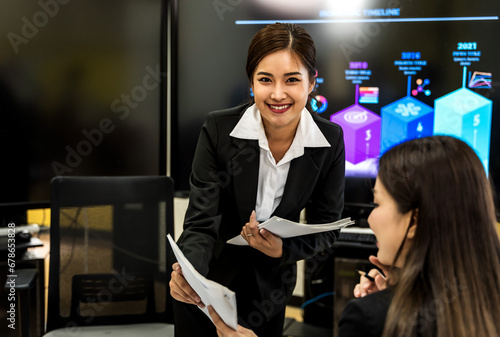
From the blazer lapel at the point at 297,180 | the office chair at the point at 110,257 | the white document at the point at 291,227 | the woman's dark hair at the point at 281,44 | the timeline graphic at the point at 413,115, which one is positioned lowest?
the office chair at the point at 110,257

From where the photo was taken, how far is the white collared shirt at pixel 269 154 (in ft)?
5.76

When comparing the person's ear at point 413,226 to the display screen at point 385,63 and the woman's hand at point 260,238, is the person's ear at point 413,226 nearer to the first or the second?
the woman's hand at point 260,238

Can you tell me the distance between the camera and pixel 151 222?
6.38 ft

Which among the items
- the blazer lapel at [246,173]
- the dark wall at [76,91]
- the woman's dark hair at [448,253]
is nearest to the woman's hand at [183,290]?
the blazer lapel at [246,173]

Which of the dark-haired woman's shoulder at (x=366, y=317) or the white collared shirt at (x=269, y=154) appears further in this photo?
the white collared shirt at (x=269, y=154)

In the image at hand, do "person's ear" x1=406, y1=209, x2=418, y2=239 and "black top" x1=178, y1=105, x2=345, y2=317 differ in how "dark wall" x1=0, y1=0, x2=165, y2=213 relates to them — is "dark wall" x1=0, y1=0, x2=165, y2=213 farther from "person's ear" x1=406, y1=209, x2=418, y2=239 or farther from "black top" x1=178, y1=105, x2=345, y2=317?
"person's ear" x1=406, y1=209, x2=418, y2=239

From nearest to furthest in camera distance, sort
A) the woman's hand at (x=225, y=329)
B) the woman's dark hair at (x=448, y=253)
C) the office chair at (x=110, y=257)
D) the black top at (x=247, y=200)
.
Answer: the woman's dark hair at (x=448, y=253) → the woman's hand at (x=225, y=329) → the black top at (x=247, y=200) → the office chair at (x=110, y=257)

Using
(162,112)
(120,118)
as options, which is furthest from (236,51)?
(120,118)

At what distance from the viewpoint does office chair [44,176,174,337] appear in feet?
6.20

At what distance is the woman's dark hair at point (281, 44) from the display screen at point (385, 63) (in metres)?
0.95

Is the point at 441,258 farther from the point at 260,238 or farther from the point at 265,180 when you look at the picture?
the point at 265,180

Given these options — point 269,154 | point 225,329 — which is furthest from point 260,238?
point 225,329

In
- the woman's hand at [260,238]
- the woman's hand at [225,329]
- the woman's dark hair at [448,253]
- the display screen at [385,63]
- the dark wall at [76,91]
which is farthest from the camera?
the display screen at [385,63]

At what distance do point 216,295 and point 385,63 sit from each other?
1.90 m
